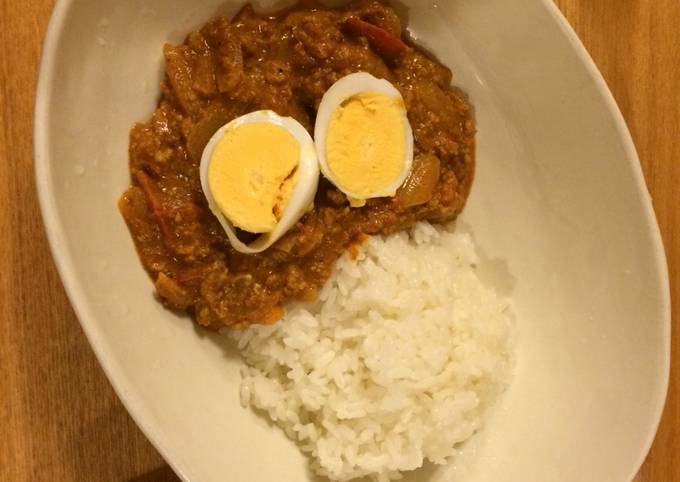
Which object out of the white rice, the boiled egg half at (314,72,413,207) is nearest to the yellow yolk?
the boiled egg half at (314,72,413,207)

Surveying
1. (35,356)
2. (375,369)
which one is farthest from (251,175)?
(35,356)

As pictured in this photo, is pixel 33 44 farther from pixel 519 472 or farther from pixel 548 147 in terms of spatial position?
pixel 519 472

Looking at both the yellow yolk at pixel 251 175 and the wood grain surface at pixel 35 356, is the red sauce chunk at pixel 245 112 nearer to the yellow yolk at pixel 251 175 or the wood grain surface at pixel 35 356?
the yellow yolk at pixel 251 175

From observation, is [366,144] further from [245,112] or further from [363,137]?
[245,112]

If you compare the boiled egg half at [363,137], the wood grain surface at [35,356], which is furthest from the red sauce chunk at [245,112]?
the wood grain surface at [35,356]

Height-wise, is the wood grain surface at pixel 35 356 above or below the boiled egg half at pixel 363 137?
below
